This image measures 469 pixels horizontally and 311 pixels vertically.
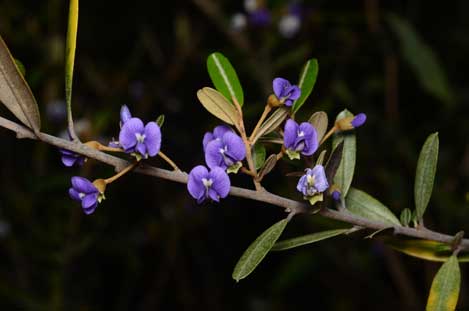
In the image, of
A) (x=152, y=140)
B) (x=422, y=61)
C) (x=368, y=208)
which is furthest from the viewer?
(x=422, y=61)

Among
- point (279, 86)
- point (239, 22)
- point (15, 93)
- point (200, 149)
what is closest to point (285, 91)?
point (279, 86)

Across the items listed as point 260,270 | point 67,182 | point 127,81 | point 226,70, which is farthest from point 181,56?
point 226,70

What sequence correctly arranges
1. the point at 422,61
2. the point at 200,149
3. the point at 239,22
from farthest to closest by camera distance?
the point at 200,149 < the point at 422,61 < the point at 239,22

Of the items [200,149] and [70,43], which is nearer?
[70,43]

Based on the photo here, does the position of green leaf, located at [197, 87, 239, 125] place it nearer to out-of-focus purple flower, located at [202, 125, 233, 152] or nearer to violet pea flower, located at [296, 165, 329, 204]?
out-of-focus purple flower, located at [202, 125, 233, 152]

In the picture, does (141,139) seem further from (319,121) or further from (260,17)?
(260,17)

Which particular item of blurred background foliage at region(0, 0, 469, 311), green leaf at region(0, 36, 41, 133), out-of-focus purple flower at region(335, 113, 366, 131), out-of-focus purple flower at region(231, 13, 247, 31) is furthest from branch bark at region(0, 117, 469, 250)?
out-of-focus purple flower at region(231, 13, 247, 31)

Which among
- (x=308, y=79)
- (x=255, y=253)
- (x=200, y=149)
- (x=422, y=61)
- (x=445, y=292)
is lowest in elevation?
(x=445, y=292)

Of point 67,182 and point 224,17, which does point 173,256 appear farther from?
point 224,17

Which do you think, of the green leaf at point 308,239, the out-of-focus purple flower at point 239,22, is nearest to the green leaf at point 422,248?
the green leaf at point 308,239
